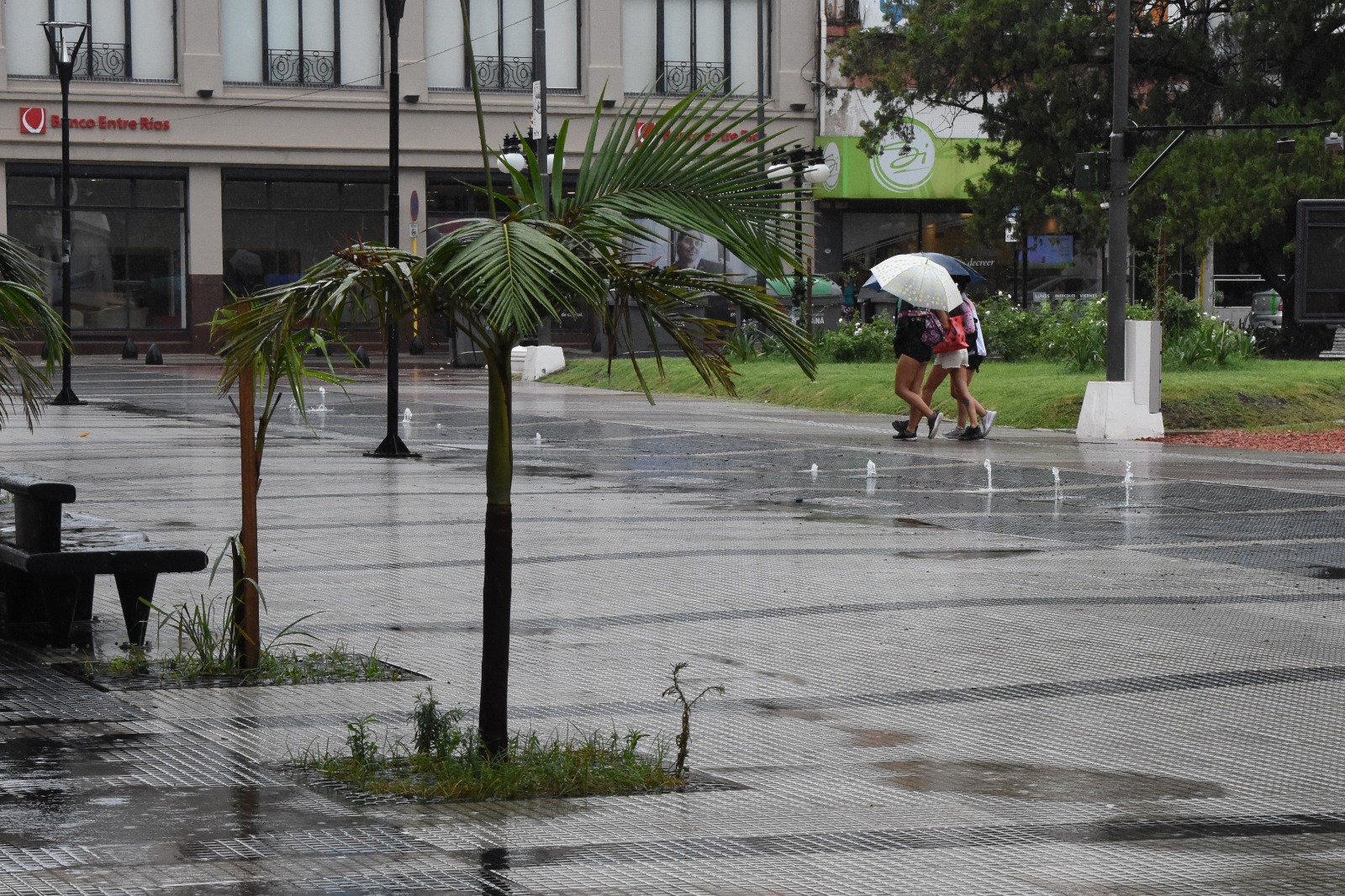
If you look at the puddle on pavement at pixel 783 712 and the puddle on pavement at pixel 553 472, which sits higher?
the puddle on pavement at pixel 553 472

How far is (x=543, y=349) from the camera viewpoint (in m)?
36.7

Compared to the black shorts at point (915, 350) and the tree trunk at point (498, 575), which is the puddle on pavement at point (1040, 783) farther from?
the black shorts at point (915, 350)

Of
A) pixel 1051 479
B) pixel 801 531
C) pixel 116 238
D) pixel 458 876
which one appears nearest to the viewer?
pixel 458 876

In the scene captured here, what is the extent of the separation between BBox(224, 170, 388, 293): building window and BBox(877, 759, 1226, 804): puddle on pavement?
145ft

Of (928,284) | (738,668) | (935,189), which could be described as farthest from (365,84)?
(738,668)

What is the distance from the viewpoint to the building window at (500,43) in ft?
164

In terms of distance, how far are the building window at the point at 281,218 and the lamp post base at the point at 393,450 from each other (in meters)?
31.2

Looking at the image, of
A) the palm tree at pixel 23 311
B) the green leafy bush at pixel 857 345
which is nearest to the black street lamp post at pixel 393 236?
the palm tree at pixel 23 311

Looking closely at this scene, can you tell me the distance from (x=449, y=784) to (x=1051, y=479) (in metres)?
11.5

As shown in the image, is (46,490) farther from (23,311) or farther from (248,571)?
(23,311)

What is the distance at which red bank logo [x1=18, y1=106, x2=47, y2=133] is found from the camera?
46.7m

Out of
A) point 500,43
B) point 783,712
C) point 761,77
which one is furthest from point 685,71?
point 783,712

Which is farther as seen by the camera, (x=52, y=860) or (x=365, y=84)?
(x=365, y=84)

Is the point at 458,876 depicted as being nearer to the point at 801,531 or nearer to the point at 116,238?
the point at 801,531
